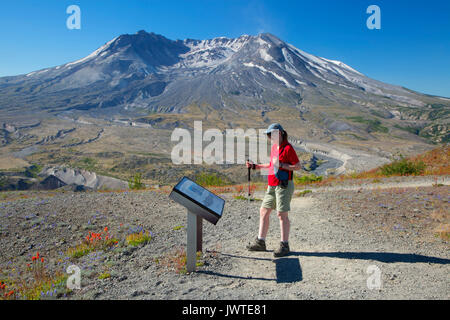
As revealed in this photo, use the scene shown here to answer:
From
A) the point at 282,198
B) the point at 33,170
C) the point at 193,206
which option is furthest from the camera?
the point at 33,170

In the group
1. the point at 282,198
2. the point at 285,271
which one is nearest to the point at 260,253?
the point at 285,271

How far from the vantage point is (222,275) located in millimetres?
4707

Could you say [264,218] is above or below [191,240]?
above

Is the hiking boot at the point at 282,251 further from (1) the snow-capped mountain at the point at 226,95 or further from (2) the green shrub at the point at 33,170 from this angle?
(1) the snow-capped mountain at the point at 226,95

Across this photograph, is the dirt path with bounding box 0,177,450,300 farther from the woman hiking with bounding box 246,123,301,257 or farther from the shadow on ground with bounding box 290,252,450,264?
the woman hiking with bounding box 246,123,301,257

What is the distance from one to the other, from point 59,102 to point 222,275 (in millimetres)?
178432

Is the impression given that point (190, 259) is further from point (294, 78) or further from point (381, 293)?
point (294, 78)

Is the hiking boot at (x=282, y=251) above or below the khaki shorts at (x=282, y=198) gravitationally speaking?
below

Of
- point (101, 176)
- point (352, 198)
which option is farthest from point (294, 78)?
point (352, 198)

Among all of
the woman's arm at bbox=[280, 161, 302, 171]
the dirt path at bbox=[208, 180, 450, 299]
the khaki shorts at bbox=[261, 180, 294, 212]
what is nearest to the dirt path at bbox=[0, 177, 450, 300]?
the dirt path at bbox=[208, 180, 450, 299]

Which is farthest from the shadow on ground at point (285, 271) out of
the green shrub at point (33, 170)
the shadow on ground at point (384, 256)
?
the green shrub at point (33, 170)

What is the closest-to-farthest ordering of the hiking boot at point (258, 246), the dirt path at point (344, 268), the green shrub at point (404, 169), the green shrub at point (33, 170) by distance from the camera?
1. the dirt path at point (344, 268)
2. the hiking boot at point (258, 246)
3. the green shrub at point (404, 169)
4. the green shrub at point (33, 170)

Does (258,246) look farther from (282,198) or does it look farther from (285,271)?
(282,198)

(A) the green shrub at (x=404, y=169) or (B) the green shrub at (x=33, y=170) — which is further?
(B) the green shrub at (x=33, y=170)
